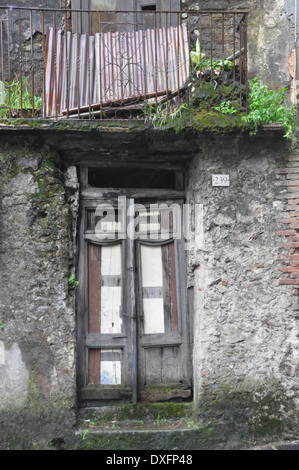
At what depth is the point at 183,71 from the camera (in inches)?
193

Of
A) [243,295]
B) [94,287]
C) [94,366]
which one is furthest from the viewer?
[94,287]

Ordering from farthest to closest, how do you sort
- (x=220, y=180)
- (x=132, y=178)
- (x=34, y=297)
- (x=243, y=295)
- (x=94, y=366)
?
(x=132, y=178)
(x=94, y=366)
(x=220, y=180)
(x=243, y=295)
(x=34, y=297)

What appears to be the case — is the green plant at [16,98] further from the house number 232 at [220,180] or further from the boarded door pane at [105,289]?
the house number 232 at [220,180]

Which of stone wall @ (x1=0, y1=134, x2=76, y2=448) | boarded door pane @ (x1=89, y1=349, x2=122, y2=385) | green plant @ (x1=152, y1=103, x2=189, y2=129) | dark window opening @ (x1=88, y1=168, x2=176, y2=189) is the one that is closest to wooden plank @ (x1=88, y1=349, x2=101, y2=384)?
boarded door pane @ (x1=89, y1=349, x2=122, y2=385)

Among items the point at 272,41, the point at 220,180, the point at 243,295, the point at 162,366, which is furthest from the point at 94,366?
the point at 272,41

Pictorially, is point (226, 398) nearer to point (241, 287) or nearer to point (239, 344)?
point (239, 344)

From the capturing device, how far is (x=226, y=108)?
15.0 ft

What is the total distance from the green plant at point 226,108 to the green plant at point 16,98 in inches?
77.0

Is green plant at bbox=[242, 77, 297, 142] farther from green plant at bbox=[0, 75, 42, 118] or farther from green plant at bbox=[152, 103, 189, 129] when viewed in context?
green plant at bbox=[0, 75, 42, 118]

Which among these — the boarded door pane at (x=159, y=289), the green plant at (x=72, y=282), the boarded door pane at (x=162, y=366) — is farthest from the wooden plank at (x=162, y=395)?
the green plant at (x=72, y=282)

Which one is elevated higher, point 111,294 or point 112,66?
point 112,66

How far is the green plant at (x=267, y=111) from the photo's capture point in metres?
4.51

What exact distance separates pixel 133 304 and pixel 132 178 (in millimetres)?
1566

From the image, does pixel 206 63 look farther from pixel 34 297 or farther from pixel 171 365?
pixel 171 365
